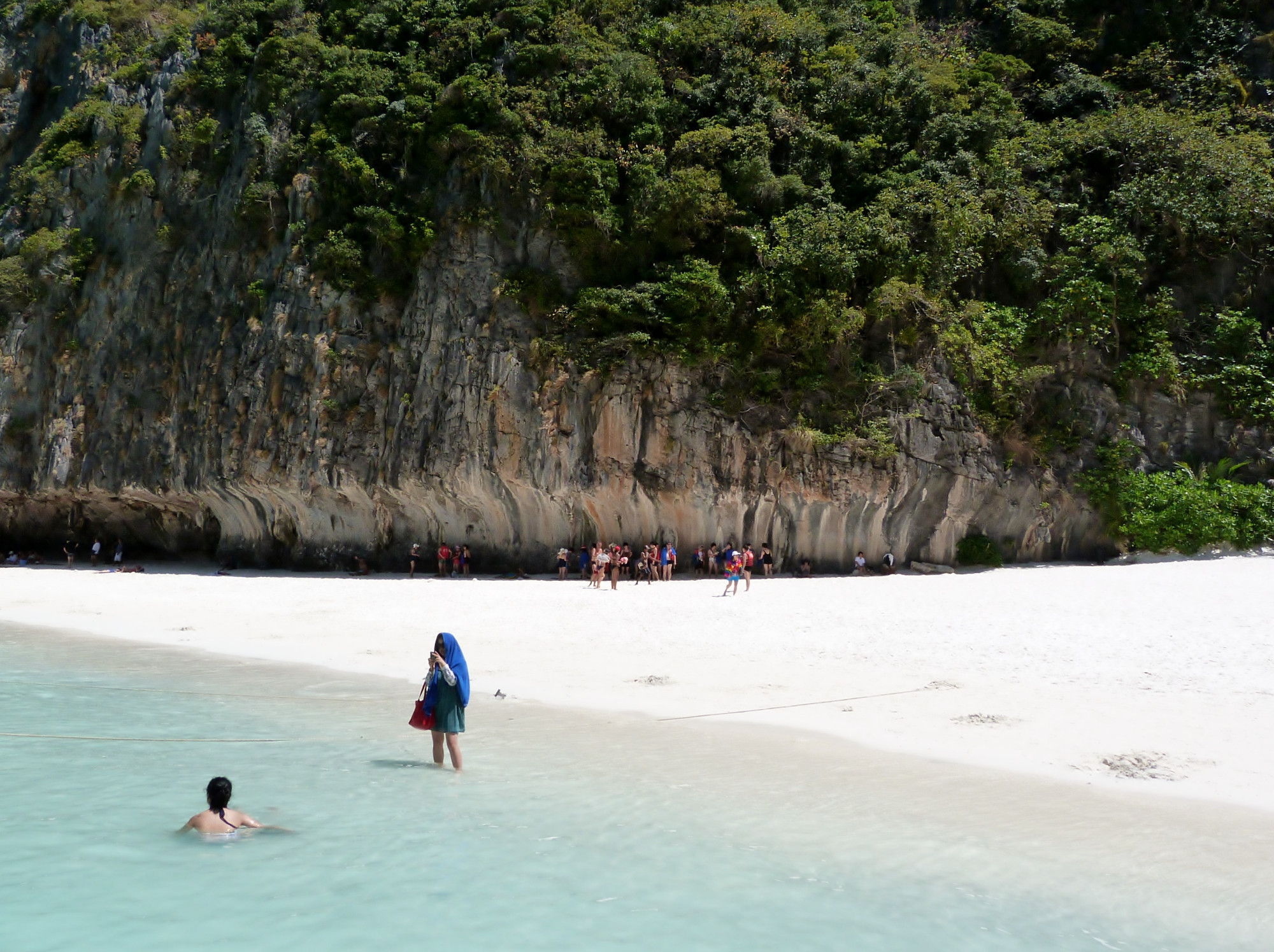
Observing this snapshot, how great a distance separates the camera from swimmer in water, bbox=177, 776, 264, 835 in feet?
23.4

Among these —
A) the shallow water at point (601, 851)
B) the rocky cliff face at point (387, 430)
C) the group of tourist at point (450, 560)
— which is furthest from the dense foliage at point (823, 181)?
the shallow water at point (601, 851)

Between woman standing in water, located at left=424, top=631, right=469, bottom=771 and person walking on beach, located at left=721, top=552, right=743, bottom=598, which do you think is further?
person walking on beach, located at left=721, top=552, right=743, bottom=598

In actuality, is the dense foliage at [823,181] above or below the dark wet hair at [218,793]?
above

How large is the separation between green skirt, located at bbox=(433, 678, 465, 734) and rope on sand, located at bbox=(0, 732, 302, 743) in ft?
7.76

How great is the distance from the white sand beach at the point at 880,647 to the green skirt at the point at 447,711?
3021 mm

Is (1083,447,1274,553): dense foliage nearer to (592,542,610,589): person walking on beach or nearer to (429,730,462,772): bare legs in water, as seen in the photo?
(592,542,610,589): person walking on beach

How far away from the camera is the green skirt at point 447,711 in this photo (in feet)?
28.1

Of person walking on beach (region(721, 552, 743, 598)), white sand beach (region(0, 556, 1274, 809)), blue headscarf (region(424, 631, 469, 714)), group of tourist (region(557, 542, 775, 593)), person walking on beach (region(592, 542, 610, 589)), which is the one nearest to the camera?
blue headscarf (region(424, 631, 469, 714))

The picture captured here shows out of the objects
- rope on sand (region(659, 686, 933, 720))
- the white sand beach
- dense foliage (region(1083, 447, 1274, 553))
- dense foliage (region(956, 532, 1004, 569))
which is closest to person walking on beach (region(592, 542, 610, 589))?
the white sand beach

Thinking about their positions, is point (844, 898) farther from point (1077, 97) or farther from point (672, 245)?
point (1077, 97)

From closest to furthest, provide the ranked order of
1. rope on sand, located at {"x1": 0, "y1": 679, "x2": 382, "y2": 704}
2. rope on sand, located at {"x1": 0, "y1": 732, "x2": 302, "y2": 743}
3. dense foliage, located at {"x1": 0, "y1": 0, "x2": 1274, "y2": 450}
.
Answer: rope on sand, located at {"x1": 0, "y1": 732, "x2": 302, "y2": 743}
rope on sand, located at {"x1": 0, "y1": 679, "x2": 382, "y2": 704}
dense foliage, located at {"x1": 0, "y1": 0, "x2": 1274, "y2": 450}

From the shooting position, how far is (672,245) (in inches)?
941

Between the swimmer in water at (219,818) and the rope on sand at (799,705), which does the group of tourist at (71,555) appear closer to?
the rope on sand at (799,705)

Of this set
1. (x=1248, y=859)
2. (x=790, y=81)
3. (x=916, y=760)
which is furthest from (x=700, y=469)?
(x=1248, y=859)
